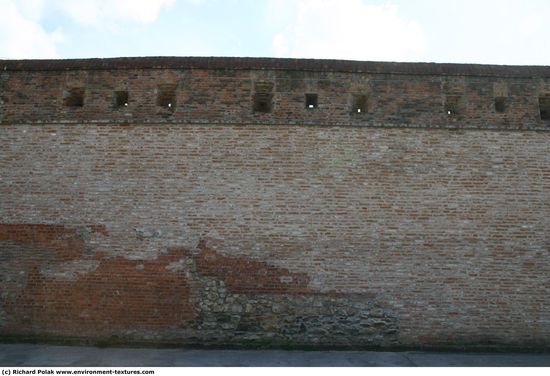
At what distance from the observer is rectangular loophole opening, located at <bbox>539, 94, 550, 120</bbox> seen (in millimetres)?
8417

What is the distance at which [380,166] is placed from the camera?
7.99 m

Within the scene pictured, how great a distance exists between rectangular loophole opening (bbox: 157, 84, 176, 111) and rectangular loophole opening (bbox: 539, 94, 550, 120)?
686cm

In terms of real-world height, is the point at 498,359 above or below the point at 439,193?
below

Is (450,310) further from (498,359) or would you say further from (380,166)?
(380,166)

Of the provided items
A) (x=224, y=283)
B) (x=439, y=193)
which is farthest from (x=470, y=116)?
(x=224, y=283)

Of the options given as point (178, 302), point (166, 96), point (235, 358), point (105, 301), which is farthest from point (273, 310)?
point (166, 96)

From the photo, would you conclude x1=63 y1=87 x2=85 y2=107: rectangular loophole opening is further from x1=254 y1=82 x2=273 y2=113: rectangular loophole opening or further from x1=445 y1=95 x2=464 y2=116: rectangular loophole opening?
x1=445 y1=95 x2=464 y2=116: rectangular loophole opening

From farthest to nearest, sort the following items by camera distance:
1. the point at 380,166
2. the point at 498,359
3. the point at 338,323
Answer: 1. the point at 380,166
2. the point at 338,323
3. the point at 498,359

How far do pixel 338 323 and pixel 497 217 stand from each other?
335 cm

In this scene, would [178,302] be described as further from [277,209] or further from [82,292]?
[277,209]

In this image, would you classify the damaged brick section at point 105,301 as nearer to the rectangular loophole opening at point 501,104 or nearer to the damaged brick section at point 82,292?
the damaged brick section at point 82,292

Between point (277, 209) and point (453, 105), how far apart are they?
386 cm

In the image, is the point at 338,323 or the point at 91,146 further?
the point at 91,146

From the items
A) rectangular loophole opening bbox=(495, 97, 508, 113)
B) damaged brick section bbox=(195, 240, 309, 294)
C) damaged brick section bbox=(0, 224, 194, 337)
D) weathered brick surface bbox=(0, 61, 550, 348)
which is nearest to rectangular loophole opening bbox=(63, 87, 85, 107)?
weathered brick surface bbox=(0, 61, 550, 348)
